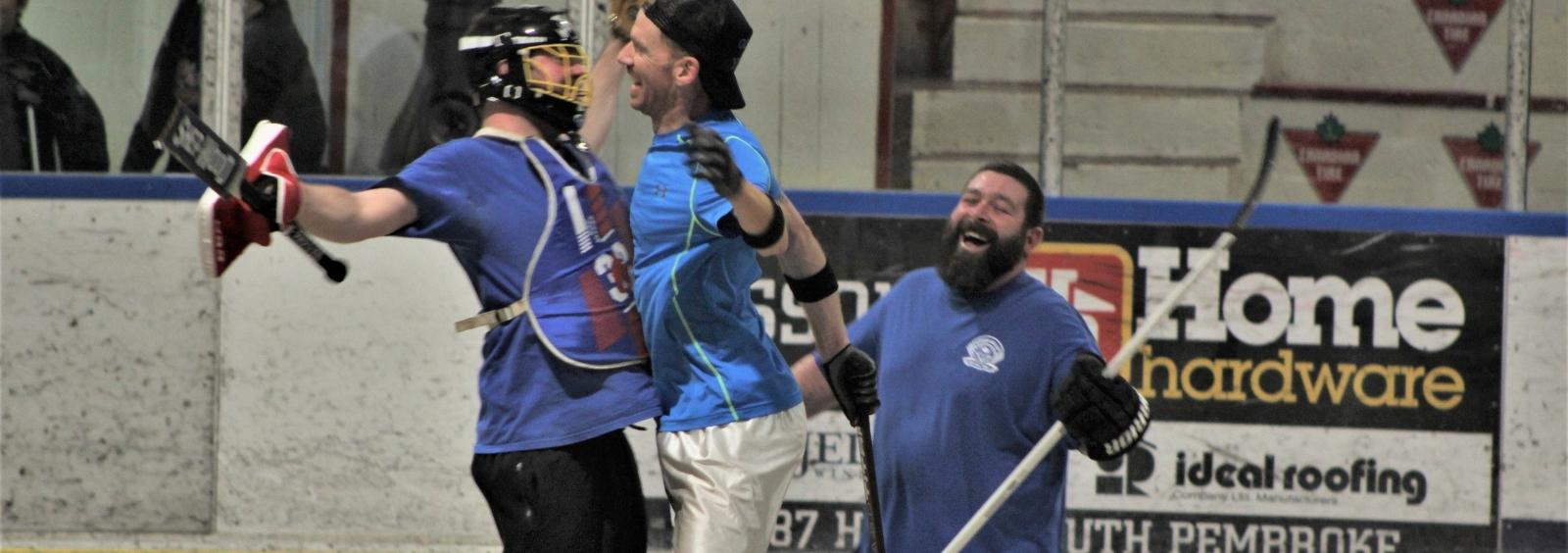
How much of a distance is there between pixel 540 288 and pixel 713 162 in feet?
1.55

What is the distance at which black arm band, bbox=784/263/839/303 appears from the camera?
338 centimetres

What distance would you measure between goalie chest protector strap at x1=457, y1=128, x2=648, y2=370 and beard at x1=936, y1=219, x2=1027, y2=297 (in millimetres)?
1008

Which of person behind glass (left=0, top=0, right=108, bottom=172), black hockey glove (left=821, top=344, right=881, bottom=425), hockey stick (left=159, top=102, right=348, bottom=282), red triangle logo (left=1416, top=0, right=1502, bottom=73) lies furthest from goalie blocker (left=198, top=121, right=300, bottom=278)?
red triangle logo (left=1416, top=0, right=1502, bottom=73)

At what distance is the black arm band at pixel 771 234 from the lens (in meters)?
3.12

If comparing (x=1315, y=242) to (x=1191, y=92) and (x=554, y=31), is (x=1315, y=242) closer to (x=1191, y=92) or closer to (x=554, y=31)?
(x=1191, y=92)

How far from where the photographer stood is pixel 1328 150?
7055mm

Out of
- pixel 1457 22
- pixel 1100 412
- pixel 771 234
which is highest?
pixel 1457 22

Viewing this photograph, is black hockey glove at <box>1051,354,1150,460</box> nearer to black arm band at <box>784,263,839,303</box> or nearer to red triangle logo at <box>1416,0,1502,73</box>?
black arm band at <box>784,263,839,303</box>

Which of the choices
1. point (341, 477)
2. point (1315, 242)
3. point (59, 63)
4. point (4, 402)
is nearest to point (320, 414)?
point (341, 477)

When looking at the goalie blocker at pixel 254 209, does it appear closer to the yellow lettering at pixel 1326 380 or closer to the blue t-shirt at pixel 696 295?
the blue t-shirt at pixel 696 295

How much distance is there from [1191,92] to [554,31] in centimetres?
396

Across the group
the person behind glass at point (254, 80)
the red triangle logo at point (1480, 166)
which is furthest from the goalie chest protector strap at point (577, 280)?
the red triangle logo at point (1480, 166)

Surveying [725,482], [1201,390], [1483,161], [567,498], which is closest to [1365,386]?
[1201,390]

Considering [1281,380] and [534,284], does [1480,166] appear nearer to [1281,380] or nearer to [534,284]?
[1281,380]
